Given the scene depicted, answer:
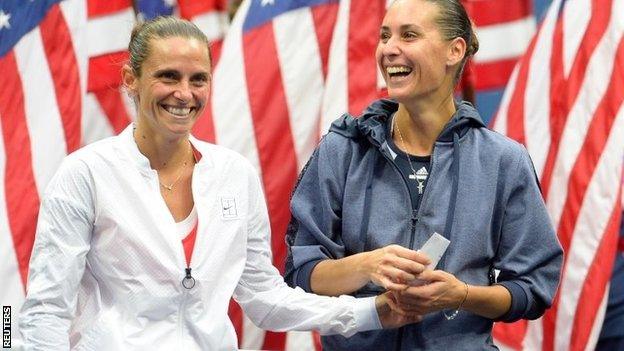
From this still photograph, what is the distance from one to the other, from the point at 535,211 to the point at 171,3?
240cm

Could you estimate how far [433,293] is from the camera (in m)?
2.65

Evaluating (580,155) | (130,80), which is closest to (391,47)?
(130,80)

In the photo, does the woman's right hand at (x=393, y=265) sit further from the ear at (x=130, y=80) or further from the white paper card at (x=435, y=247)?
the ear at (x=130, y=80)

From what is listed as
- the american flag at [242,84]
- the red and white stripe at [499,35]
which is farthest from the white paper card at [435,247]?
the red and white stripe at [499,35]

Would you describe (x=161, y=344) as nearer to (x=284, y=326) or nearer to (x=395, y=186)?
(x=284, y=326)

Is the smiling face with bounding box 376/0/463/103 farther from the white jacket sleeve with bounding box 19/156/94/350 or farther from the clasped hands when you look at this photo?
the white jacket sleeve with bounding box 19/156/94/350

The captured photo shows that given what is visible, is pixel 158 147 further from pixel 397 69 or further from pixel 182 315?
pixel 397 69

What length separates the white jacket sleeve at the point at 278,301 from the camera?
274 centimetres

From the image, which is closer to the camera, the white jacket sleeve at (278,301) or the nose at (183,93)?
the nose at (183,93)

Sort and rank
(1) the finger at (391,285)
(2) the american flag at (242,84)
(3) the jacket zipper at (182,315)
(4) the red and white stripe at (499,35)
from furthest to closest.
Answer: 1. (4) the red and white stripe at (499,35)
2. (2) the american flag at (242,84)
3. (1) the finger at (391,285)
4. (3) the jacket zipper at (182,315)

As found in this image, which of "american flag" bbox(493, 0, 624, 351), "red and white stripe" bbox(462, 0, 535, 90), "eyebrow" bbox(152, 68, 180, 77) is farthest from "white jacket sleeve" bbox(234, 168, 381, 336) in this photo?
"red and white stripe" bbox(462, 0, 535, 90)

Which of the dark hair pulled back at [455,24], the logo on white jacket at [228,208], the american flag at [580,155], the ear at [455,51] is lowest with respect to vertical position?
the american flag at [580,155]

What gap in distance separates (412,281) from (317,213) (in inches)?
12.1

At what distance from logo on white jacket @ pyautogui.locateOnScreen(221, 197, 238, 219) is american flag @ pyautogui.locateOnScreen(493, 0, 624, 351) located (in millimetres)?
1805
